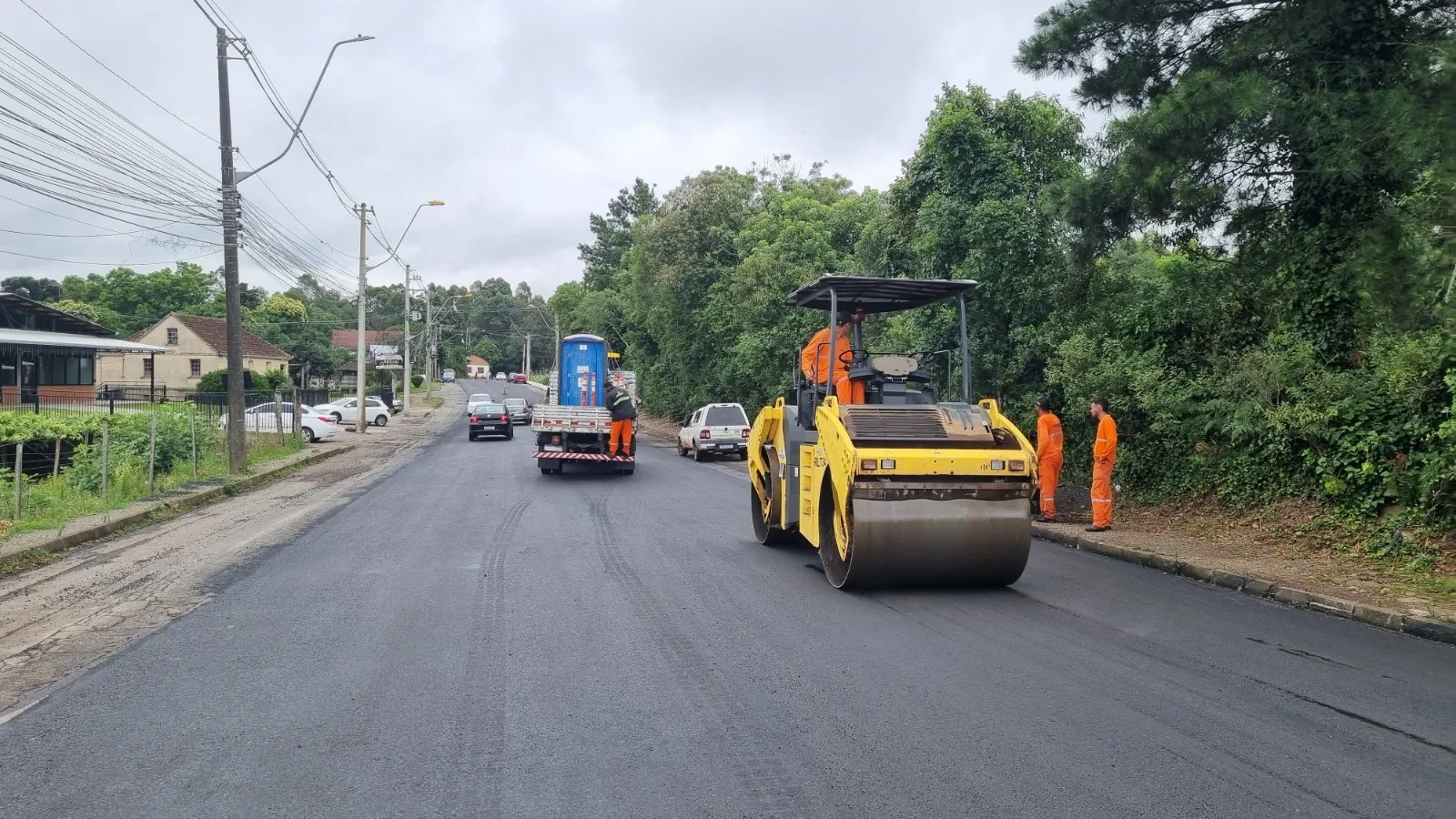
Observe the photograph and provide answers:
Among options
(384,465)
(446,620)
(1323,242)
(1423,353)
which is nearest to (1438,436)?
(1423,353)

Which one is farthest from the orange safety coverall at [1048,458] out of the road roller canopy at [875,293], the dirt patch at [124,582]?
the dirt patch at [124,582]

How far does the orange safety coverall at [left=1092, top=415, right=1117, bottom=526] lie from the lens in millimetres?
11988

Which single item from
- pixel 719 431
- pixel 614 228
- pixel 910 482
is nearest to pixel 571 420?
pixel 719 431

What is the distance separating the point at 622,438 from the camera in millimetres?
21375

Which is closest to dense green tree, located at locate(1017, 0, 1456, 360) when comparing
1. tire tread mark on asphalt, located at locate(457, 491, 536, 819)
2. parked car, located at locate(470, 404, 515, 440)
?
tire tread mark on asphalt, located at locate(457, 491, 536, 819)

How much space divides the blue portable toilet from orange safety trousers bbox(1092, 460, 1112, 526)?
1442 cm

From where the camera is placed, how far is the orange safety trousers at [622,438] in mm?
21375

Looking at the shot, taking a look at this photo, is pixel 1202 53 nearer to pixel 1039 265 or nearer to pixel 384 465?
pixel 1039 265

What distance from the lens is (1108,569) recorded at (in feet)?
33.5

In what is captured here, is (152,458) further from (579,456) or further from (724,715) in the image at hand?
(724,715)

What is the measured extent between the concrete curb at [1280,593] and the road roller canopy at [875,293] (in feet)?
10.8

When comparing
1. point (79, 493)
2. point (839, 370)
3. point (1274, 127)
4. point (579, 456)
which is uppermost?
point (1274, 127)

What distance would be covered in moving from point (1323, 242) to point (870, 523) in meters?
6.87

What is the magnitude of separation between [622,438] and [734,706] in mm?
15926
